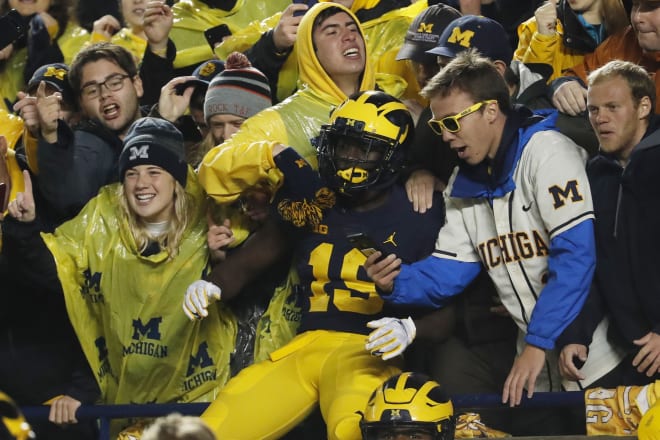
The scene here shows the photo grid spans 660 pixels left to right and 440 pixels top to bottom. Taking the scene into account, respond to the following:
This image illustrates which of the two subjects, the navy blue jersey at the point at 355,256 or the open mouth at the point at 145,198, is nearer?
the navy blue jersey at the point at 355,256

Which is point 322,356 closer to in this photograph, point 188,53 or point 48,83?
point 48,83

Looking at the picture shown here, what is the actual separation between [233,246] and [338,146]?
0.81 meters

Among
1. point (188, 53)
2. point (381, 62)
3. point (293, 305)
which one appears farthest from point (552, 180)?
point (188, 53)

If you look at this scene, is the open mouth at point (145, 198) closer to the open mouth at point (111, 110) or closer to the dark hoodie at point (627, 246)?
the open mouth at point (111, 110)

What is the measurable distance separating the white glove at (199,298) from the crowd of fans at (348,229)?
1 cm

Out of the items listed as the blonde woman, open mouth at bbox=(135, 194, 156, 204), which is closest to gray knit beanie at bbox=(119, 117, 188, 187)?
the blonde woman

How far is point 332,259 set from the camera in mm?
5988

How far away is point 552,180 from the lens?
17.9 ft

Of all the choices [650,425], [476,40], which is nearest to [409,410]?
[650,425]

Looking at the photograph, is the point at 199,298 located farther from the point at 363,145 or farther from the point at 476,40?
the point at 476,40

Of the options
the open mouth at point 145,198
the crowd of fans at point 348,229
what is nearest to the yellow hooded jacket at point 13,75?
the crowd of fans at point 348,229

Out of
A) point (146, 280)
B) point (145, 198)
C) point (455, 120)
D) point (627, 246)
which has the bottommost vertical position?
point (146, 280)

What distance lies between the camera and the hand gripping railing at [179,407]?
535cm

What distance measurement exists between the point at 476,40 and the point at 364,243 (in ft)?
4.74
